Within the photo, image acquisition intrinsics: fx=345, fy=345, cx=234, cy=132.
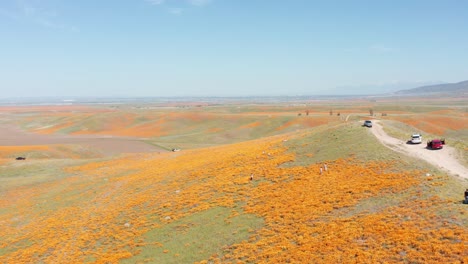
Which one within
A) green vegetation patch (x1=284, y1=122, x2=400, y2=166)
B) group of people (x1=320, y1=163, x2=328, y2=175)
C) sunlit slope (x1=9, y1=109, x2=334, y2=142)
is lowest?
sunlit slope (x1=9, y1=109, x2=334, y2=142)

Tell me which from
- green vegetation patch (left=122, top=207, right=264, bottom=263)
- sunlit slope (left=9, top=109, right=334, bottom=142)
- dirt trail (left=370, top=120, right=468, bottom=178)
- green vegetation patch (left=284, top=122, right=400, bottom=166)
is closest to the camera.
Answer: green vegetation patch (left=122, top=207, right=264, bottom=263)

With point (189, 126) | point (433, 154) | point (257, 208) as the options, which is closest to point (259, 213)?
point (257, 208)

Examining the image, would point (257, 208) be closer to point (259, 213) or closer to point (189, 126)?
point (259, 213)

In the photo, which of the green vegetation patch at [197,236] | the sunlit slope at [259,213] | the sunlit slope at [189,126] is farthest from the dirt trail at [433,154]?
the sunlit slope at [189,126]

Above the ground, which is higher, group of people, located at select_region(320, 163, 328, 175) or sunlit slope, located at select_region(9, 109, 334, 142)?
group of people, located at select_region(320, 163, 328, 175)

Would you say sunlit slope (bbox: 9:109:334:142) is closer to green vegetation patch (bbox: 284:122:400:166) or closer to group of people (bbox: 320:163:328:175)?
green vegetation patch (bbox: 284:122:400:166)

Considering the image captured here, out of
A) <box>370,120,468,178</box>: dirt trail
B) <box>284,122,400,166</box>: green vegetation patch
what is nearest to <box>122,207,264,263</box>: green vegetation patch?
<box>284,122,400,166</box>: green vegetation patch

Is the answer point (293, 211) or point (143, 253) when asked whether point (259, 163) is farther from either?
point (143, 253)

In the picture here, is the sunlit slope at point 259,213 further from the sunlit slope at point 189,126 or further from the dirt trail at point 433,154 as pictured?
the sunlit slope at point 189,126
